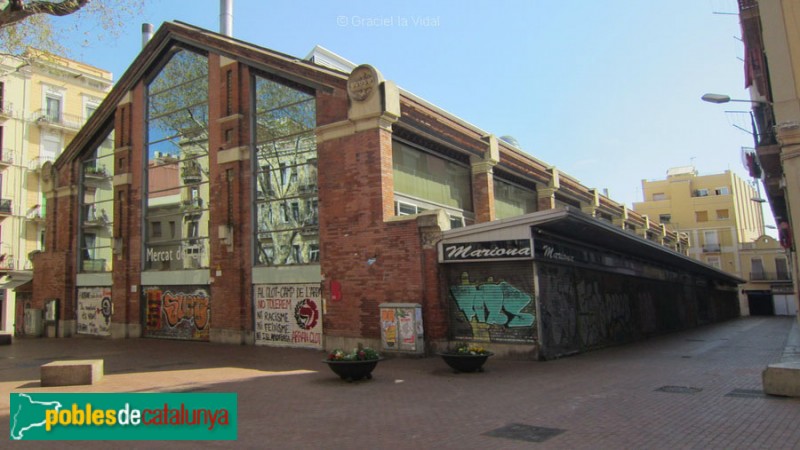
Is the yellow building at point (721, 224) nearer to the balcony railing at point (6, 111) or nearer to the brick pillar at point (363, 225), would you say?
the brick pillar at point (363, 225)

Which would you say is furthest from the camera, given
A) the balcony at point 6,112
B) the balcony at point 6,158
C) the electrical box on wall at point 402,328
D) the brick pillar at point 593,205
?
the balcony at point 6,112

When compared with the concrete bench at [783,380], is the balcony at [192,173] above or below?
above

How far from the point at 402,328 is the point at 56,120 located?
3382 cm

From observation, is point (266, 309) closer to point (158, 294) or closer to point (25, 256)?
point (158, 294)

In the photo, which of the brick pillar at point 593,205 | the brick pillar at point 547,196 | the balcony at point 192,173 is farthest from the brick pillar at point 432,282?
the brick pillar at point 593,205

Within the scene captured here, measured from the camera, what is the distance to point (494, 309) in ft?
45.6

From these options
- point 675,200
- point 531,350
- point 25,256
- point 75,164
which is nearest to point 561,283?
point 531,350

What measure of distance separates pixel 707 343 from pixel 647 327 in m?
3.62

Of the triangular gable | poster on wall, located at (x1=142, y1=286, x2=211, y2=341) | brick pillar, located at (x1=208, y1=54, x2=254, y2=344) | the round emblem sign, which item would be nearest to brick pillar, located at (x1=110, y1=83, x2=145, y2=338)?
poster on wall, located at (x1=142, y1=286, x2=211, y2=341)

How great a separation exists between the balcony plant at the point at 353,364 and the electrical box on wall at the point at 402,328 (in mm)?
3228

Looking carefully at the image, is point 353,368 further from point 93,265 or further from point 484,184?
point 93,265

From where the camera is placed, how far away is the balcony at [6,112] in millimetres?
33562

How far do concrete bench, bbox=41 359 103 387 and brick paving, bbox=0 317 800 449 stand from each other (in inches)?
12.1

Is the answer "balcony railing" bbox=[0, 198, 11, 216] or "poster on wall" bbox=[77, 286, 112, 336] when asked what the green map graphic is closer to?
"poster on wall" bbox=[77, 286, 112, 336]
